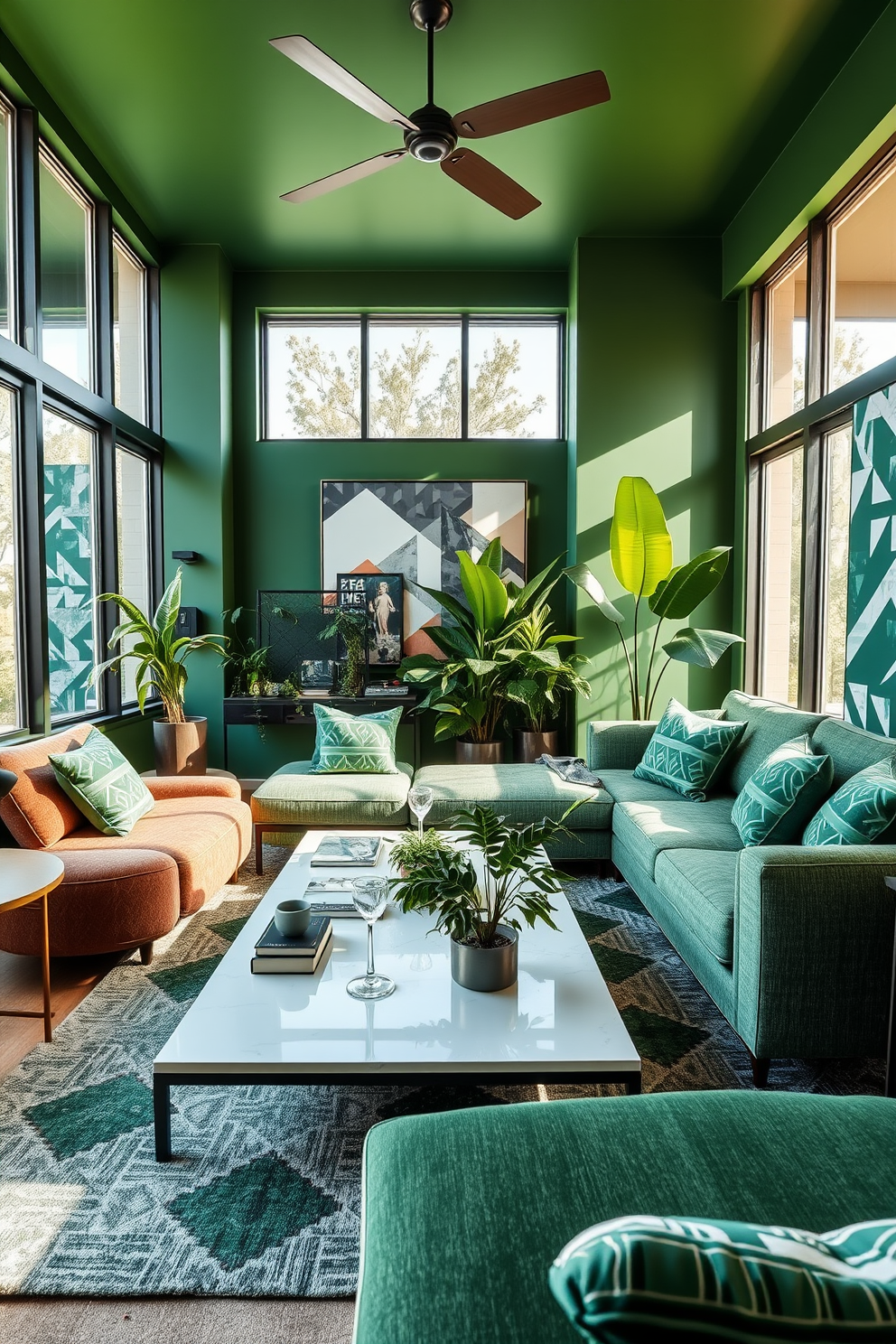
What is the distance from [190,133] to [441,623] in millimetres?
3103

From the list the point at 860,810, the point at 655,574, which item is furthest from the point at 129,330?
the point at 860,810

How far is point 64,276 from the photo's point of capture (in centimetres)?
398

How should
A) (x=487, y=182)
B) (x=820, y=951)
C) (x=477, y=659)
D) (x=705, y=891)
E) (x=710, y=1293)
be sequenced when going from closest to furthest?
1. (x=710, y=1293)
2. (x=820, y=951)
3. (x=705, y=891)
4. (x=487, y=182)
5. (x=477, y=659)

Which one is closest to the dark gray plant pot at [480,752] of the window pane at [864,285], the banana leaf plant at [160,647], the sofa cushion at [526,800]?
the sofa cushion at [526,800]

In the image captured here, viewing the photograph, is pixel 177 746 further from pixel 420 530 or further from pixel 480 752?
pixel 420 530

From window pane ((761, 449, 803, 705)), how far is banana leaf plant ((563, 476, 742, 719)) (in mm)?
303

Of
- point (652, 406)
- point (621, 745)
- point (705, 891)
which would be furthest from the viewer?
point (652, 406)

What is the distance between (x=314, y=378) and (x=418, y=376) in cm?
75

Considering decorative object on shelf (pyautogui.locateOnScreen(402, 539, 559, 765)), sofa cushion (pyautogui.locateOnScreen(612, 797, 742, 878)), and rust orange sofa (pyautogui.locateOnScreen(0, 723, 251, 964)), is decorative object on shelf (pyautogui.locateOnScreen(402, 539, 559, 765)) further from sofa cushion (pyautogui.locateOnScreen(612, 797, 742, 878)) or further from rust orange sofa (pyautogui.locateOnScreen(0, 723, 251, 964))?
rust orange sofa (pyautogui.locateOnScreen(0, 723, 251, 964))

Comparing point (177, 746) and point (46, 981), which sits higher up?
point (177, 746)

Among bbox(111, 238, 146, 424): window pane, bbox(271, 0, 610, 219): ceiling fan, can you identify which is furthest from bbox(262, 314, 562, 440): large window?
bbox(271, 0, 610, 219): ceiling fan

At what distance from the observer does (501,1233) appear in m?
0.93

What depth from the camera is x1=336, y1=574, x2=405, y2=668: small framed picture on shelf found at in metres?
5.54

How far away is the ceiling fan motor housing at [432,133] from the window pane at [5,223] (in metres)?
1.85
